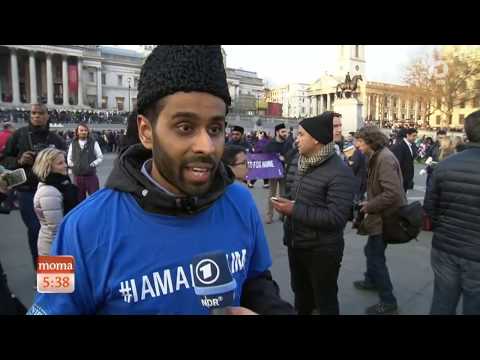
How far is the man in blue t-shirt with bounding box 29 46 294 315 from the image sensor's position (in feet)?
3.85

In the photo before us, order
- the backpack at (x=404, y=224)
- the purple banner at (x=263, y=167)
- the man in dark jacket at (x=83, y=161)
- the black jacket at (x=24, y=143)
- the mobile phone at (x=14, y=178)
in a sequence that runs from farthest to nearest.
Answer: the purple banner at (x=263, y=167) < the man in dark jacket at (x=83, y=161) < the black jacket at (x=24, y=143) < the backpack at (x=404, y=224) < the mobile phone at (x=14, y=178)

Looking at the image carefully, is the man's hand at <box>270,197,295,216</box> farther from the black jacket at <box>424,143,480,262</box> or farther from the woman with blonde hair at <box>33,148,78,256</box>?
the woman with blonde hair at <box>33,148,78,256</box>

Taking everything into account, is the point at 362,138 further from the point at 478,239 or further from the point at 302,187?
the point at 478,239

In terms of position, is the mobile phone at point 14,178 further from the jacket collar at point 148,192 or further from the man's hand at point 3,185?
the jacket collar at point 148,192

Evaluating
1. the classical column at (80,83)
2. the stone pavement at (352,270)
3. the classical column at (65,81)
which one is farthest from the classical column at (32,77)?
the stone pavement at (352,270)

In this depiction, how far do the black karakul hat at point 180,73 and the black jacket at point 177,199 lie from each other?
0.22 meters

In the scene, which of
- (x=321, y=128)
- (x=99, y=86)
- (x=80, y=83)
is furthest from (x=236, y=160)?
(x=99, y=86)

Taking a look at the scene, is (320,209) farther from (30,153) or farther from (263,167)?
(263,167)

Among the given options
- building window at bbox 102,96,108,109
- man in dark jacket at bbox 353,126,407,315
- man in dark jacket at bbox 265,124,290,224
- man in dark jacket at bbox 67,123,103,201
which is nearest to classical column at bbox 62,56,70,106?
building window at bbox 102,96,108,109

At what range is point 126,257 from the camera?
119 cm

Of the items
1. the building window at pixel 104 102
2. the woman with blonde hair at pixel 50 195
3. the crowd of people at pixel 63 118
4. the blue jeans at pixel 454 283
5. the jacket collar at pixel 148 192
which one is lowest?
the blue jeans at pixel 454 283

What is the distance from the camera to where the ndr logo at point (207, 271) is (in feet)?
3.84
